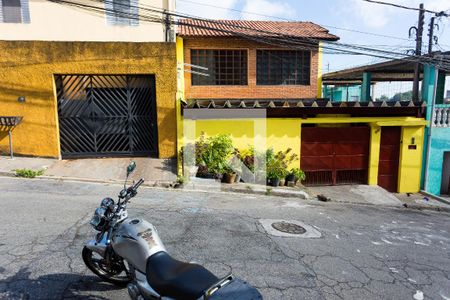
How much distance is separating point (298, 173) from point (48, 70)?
27.9 ft

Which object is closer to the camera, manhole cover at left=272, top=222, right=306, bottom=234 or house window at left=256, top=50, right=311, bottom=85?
manhole cover at left=272, top=222, right=306, bottom=234

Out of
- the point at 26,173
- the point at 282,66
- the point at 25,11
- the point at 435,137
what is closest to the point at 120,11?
the point at 25,11

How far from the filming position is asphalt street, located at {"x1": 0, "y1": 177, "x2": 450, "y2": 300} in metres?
3.67

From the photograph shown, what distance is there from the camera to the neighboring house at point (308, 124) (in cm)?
Result: 1006

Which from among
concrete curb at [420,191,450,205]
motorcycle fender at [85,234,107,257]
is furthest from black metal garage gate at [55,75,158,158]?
concrete curb at [420,191,450,205]

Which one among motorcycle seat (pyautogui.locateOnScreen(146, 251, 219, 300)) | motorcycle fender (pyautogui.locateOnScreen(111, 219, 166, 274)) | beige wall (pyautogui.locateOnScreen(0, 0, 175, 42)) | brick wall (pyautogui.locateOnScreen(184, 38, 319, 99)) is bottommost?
motorcycle seat (pyautogui.locateOnScreen(146, 251, 219, 300))

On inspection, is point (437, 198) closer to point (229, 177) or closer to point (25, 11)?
point (229, 177)

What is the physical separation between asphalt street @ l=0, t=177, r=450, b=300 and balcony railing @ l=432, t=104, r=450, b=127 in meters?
5.61

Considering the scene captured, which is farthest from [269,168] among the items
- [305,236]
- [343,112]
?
[305,236]

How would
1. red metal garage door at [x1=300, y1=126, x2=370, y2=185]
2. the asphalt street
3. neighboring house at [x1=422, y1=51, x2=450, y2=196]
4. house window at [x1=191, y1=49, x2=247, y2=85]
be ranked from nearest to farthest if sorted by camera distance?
the asphalt street
red metal garage door at [x1=300, y1=126, x2=370, y2=185]
neighboring house at [x1=422, y1=51, x2=450, y2=196]
house window at [x1=191, y1=49, x2=247, y2=85]

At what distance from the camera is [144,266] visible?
2701mm

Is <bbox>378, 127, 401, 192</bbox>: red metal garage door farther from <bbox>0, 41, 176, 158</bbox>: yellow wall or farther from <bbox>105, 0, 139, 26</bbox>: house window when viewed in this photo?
<bbox>105, 0, 139, 26</bbox>: house window

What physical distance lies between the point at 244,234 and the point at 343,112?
7.39 m

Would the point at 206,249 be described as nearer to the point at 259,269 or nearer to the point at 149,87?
the point at 259,269
